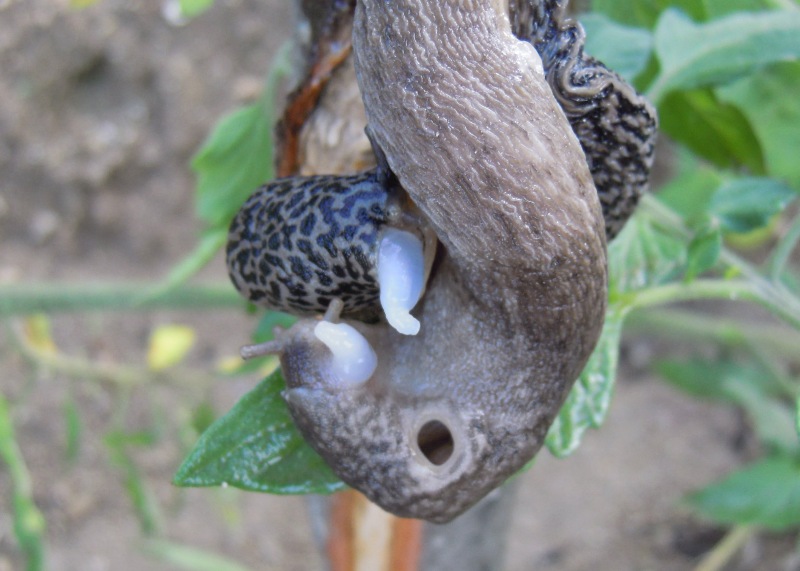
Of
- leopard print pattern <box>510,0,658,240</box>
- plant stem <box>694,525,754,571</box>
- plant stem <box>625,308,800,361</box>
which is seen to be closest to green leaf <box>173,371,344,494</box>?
leopard print pattern <box>510,0,658,240</box>

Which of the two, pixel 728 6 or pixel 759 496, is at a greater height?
pixel 728 6

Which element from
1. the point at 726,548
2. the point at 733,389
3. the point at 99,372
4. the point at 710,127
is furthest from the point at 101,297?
the point at 726,548

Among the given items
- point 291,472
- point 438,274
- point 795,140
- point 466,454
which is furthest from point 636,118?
point 795,140

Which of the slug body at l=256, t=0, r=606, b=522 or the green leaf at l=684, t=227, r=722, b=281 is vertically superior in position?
the slug body at l=256, t=0, r=606, b=522

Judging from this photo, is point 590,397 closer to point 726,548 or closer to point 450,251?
point 450,251

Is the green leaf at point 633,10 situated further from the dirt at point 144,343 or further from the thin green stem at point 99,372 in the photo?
the dirt at point 144,343

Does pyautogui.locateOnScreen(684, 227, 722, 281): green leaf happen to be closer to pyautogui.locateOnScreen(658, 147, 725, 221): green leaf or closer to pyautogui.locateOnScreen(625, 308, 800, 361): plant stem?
pyautogui.locateOnScreen(658, 147, 725, 221): green leaf
